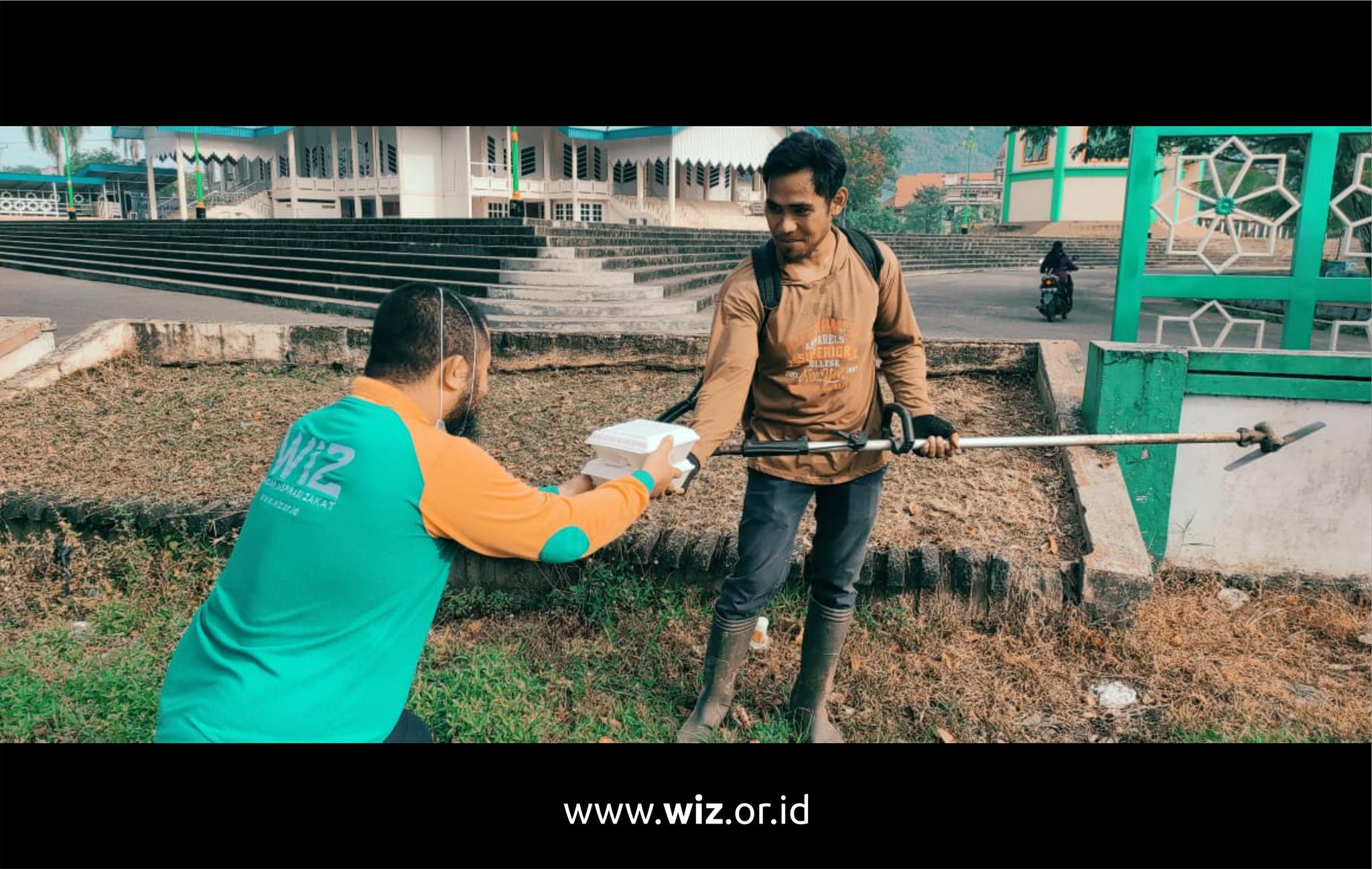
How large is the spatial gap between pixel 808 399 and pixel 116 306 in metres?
12.7

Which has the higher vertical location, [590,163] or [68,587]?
[590,163]

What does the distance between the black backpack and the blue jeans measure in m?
0.32

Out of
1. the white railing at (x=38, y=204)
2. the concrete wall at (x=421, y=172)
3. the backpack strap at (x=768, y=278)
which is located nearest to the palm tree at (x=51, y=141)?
the white railing at (x=38, y=204)

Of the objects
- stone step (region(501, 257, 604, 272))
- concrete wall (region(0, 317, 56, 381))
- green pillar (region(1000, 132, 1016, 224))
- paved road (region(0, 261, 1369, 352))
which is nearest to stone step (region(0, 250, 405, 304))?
paved road (region(0, 261, 1369, 352))

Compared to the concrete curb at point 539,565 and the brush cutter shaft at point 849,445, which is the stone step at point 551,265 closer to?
the concrete curb at point 539,565

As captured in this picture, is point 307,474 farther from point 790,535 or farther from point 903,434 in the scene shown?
point 903,434

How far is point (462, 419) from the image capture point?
205 centimetres

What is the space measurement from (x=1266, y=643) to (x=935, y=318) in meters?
9.13

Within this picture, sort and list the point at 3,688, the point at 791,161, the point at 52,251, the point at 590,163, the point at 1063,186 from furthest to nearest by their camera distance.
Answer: the point at 1063,186 < the point at 590,163 < the point at 52,251 < the point at 3,688 < the point at 791,161

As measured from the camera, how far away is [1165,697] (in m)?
3.33

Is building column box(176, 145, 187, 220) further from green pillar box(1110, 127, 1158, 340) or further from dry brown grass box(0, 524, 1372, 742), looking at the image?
green pillar box(1110, 127, 1158, 340)

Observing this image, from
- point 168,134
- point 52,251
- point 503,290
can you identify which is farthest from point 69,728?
point 168,134

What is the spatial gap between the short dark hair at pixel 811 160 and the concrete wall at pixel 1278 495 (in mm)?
2525

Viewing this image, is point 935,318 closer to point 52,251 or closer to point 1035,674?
point 1035,674
